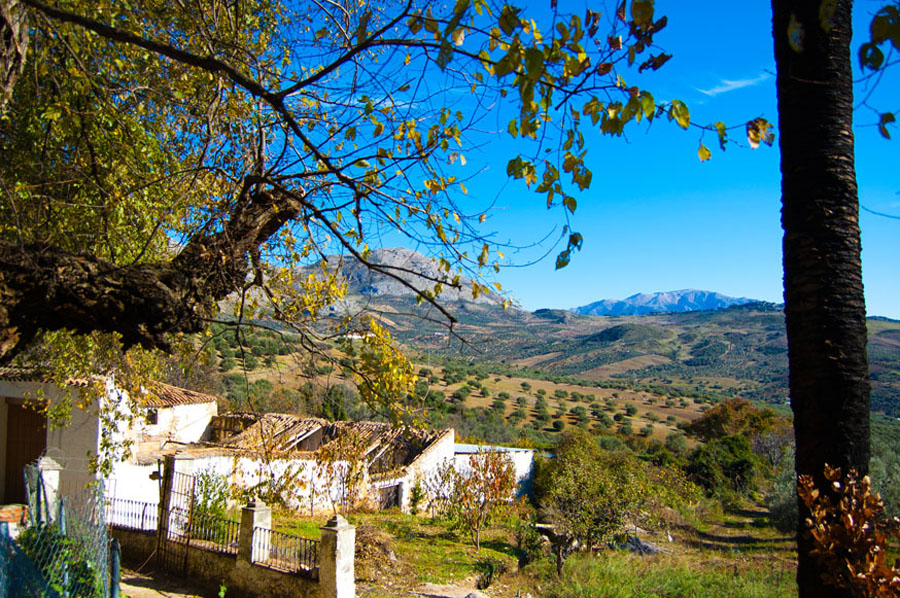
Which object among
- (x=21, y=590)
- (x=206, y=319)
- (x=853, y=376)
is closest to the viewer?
(x=853, y=376)

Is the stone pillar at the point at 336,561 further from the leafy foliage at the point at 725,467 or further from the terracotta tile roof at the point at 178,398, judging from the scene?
the leafy foliage at the point at 725,467

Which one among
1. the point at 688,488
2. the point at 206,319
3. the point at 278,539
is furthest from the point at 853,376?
the point at 688,488

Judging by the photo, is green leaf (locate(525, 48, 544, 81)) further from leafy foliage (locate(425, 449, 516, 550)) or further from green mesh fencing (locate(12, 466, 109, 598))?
leafy foliage (locate(425, 449, 516, 550))

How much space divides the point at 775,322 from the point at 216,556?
11899 centimetres

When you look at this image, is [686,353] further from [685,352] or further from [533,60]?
[533,60]

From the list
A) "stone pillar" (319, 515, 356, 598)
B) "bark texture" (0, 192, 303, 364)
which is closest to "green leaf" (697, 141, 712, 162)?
"bark texture" (0, 192, 303, 364)

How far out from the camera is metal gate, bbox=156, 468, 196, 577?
11781mm

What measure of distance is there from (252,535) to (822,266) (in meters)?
10.4

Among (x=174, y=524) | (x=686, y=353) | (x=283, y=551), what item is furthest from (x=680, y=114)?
(x=686, y=353)

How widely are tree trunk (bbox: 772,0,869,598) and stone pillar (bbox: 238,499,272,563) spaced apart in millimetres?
9520

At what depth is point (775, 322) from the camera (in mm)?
111375

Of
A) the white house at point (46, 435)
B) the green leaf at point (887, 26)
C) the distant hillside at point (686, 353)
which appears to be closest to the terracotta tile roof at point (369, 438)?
the white house at point (46, 435)

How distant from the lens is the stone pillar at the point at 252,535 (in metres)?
11.0

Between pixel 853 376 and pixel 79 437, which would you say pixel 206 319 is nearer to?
pixel 853 376
